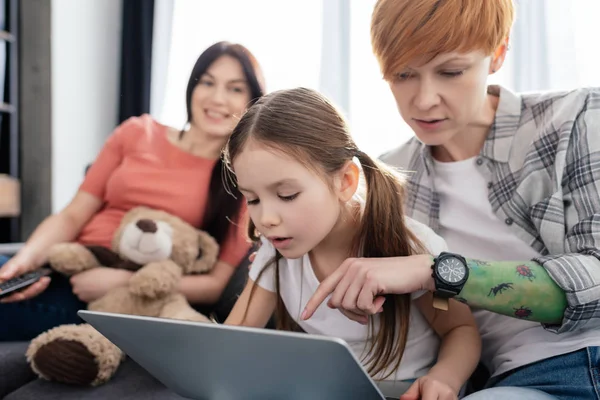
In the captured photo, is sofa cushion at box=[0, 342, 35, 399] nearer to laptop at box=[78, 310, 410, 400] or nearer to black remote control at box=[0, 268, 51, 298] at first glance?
black remote control at box=[0, 268, 51, 298]

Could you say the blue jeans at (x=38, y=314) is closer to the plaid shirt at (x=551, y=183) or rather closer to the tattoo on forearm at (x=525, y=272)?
the plaid shirt at (x=551, y=183)

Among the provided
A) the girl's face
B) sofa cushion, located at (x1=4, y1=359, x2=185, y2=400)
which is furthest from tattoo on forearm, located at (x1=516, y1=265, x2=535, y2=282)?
sofa cushion, located at (x1=4, y1=359, x2=185, y2=400)

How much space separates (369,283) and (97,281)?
90cm

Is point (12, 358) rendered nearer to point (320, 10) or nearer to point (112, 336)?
point (112, 336)

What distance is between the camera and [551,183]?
1093 mm

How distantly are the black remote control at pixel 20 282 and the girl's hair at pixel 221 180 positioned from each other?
441mm

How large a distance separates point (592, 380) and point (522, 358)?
0.40 feet

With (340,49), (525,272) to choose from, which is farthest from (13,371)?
(340,49)

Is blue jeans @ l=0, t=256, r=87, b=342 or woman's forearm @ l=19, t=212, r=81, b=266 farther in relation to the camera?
woman's forearm @ l=19, t=212, r=81, b=266

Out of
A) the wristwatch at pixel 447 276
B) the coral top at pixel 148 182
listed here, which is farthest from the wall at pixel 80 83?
the wristwatch at pixel 447 276

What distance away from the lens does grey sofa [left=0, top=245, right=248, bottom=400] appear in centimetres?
120

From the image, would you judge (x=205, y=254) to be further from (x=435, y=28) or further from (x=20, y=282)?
(x=435, y=28)

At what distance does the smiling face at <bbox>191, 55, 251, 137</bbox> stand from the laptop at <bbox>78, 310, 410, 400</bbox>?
35.7 inches

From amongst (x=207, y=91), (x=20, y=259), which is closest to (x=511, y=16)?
(x=207, y=91)
